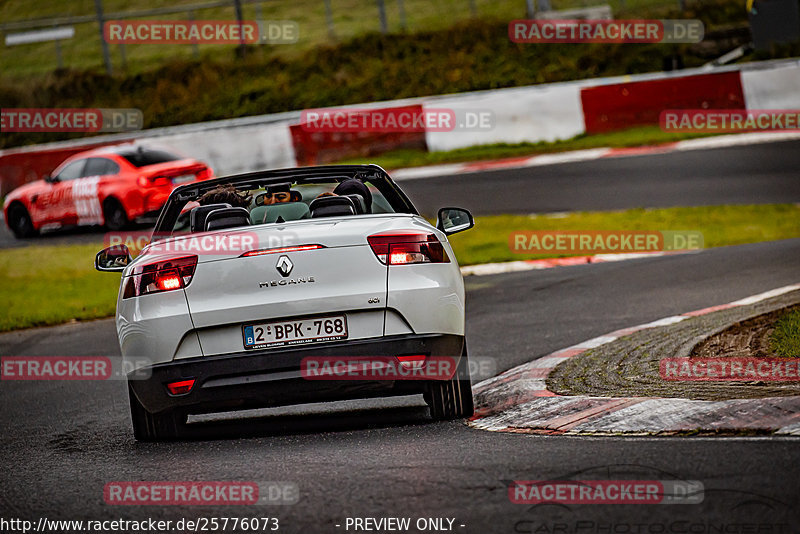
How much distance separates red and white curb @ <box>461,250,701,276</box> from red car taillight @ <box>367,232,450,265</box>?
26.7 ft

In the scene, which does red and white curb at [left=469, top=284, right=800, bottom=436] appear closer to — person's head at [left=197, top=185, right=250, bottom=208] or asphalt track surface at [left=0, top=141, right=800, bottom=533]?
asphalt track surface at [left=0, top=141, right=800, bottom=533]

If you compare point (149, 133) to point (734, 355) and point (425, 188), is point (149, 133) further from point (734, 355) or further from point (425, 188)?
point (734, 355)

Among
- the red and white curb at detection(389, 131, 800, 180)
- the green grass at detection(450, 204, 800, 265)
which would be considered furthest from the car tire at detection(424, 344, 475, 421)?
the red and white curb at detection(389, 131, 800, 180)

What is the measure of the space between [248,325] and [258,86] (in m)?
28.6

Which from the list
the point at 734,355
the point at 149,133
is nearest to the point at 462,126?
the point at 149,133

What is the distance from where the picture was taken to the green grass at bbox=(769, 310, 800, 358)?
770cm

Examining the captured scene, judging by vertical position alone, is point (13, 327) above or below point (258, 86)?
below

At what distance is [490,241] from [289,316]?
10.4 meters

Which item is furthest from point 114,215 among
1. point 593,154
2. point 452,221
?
point 452,221

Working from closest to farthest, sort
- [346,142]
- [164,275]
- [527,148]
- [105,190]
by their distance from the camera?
[164,275]
[105,190]
[527,148]
[346,142]

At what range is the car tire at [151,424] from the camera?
6.84 m

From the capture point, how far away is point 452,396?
6.75 m

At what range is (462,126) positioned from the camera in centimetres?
2411

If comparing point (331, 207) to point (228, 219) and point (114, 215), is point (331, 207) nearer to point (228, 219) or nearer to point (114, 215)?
point (228, 219)
